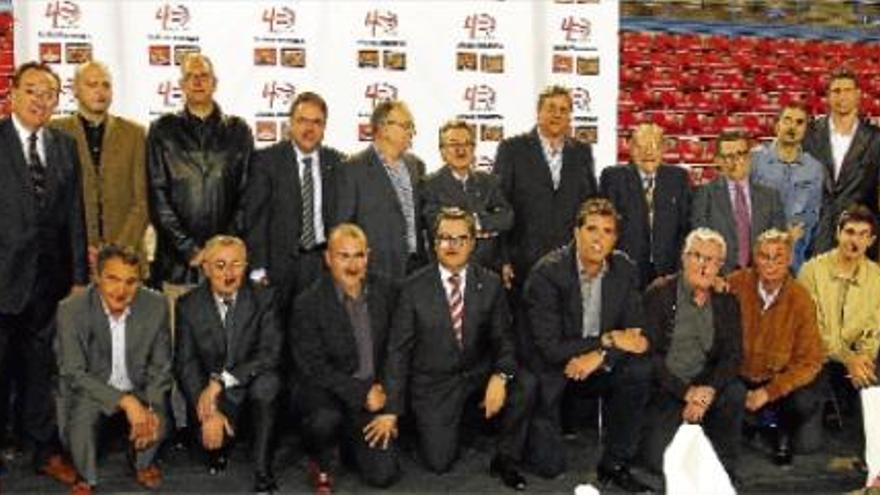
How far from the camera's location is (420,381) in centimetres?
446

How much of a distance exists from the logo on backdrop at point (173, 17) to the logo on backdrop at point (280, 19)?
384mm

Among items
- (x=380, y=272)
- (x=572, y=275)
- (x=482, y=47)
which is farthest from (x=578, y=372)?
(x=482, y=47)

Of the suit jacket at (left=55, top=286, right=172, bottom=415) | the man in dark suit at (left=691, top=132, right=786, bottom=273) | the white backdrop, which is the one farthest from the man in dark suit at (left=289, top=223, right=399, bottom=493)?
the white backdrop

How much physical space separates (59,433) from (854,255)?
3118mm

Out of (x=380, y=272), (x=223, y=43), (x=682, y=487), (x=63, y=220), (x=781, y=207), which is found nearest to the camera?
(x=682, y=487)

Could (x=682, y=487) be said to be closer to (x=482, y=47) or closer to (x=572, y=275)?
(x=572, y=275)

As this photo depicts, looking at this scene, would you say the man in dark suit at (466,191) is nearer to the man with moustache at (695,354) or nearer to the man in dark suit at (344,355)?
the man in dark suit at (344,355)

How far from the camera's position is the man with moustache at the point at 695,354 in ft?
14.4

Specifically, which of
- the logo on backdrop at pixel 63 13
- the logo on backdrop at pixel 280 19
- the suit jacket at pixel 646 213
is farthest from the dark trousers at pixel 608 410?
the logo on backdrop at pixel 63 13

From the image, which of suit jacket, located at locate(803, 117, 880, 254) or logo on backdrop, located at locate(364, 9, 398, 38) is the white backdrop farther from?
suit jacket, located at locate(803, 117, 880, 254)

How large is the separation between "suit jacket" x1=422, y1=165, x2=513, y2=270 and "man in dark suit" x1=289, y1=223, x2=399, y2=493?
0.46m

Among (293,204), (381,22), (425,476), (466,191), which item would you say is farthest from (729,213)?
(381,22)

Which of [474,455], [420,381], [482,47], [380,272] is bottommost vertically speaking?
[474,455]

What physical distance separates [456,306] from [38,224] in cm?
152
